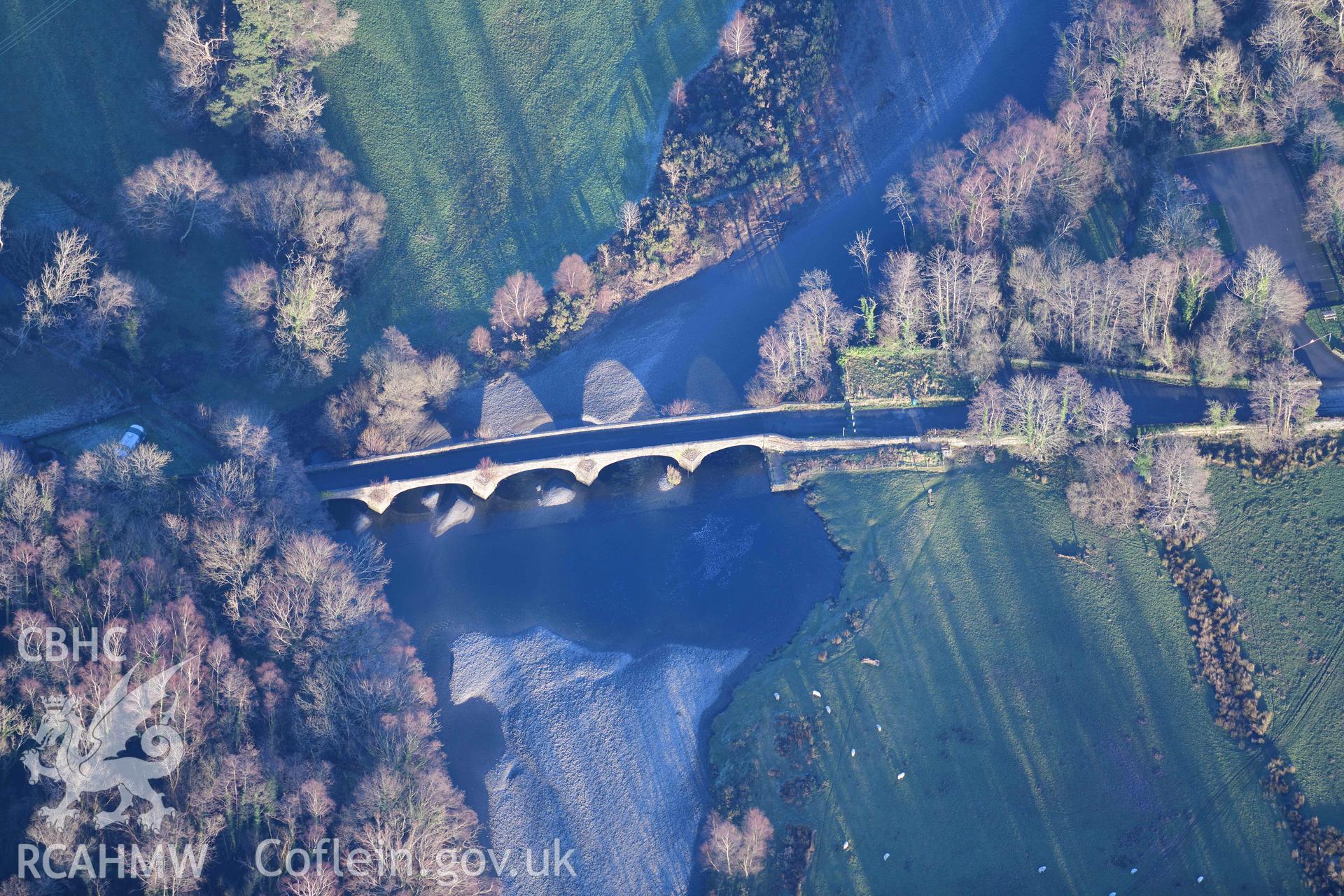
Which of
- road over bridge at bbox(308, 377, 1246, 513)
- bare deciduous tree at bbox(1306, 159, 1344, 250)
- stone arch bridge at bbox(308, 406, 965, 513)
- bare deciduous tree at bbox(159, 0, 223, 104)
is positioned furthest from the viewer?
bare deciduous tree at bbox(159, 0, 223, 104)

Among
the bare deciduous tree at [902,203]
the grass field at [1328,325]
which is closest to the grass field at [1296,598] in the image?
the grass field at [1328,325]

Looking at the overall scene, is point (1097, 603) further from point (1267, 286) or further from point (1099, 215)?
point (1099, 215)

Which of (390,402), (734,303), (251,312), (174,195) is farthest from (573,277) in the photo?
(174,195)

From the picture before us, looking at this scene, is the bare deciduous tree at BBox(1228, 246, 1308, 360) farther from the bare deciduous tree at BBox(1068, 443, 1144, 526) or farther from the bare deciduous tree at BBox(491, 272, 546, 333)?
the bare deciduous tree at BBox(491, 272, 546, 333)

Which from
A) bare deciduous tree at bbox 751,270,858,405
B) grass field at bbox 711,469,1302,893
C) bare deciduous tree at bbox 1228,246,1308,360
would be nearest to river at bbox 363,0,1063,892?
bare deciduous tree at bbox 751,270,858,405

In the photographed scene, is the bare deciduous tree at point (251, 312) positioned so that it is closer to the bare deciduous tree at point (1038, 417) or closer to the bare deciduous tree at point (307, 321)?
the bare deciduous tree at point (307, 321)
